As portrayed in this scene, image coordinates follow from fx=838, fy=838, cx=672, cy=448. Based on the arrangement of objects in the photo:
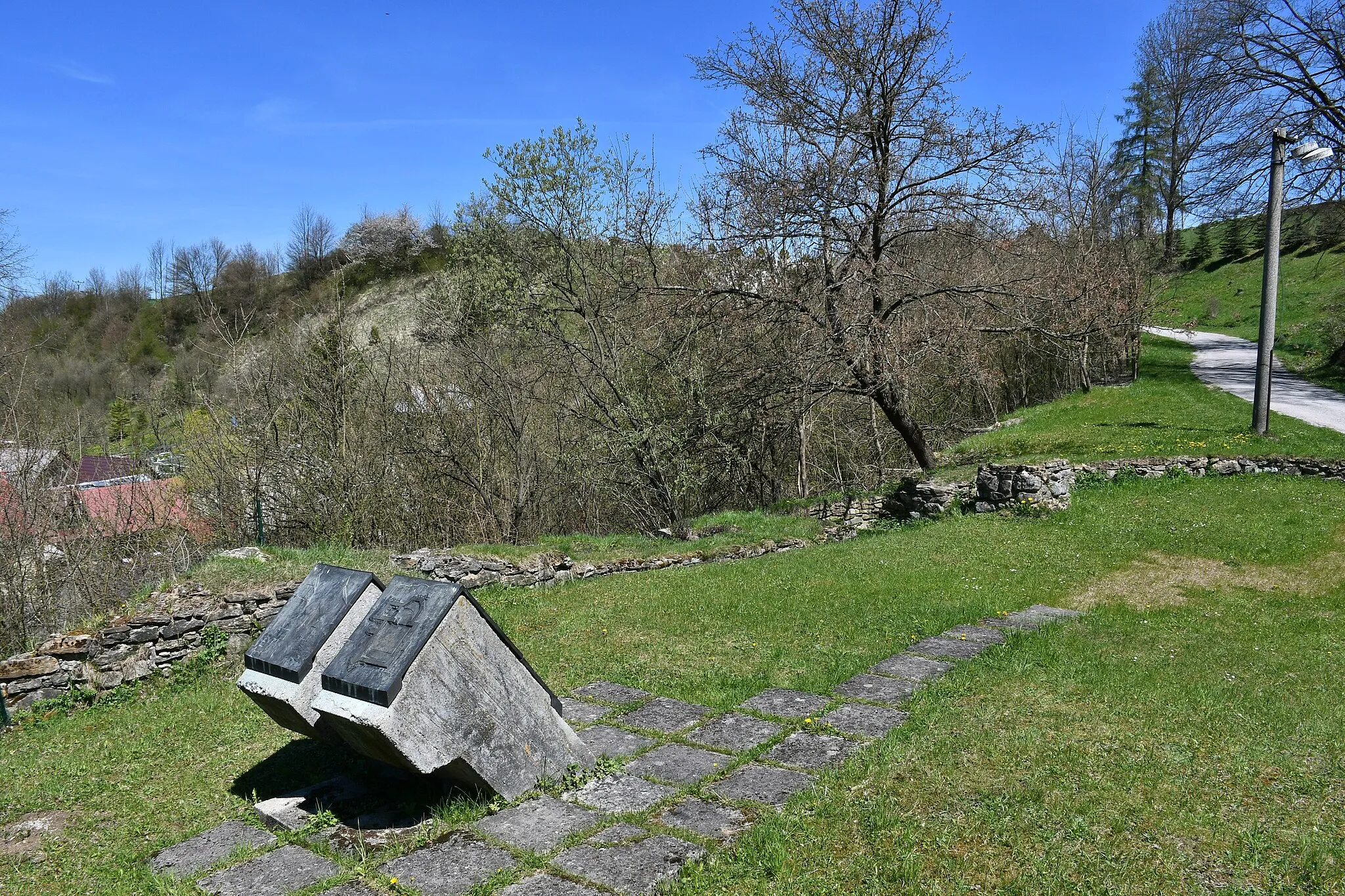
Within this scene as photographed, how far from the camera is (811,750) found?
5.02 metres

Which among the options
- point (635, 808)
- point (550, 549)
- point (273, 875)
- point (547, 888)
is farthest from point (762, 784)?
point (550, 549)

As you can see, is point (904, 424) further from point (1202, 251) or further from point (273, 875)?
point (1202, 251)

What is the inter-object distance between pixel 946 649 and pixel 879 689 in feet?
3.78

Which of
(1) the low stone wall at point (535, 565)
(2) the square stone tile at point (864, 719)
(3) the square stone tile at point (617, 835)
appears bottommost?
(1) the low stone wall at point (535, 565)

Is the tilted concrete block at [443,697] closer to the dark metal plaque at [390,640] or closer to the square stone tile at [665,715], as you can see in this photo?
the dark metal plaque at [390,640]

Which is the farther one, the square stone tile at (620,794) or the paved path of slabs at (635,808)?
the square stone tile at (620,794)

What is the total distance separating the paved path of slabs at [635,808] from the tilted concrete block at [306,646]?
0.65 m

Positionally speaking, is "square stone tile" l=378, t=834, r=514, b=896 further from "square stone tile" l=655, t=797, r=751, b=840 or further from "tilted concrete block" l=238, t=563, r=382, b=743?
"tilted concrete block" l=238, t=563, r=382, b=743

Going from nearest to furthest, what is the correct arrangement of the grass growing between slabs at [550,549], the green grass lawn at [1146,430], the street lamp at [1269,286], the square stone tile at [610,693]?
the square stone tile at [610,693] → the grass growing between slabs at [550,549] → the green grass lawn at [1146,430] → the street lamp at [1269,286]

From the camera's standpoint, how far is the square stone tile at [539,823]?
4.12 metres

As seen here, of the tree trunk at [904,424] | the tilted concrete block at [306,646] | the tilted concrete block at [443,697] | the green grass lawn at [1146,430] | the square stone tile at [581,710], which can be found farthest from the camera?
the tree trunk at [904,424]

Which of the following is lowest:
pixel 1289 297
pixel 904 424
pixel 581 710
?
pixel 581 710

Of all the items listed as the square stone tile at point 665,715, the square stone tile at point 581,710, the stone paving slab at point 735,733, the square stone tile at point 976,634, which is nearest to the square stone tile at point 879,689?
Result: the stone paving slab at point 735,733

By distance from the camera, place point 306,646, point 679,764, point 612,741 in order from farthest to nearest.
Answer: point 612,741, point 679,764, point 306,646
